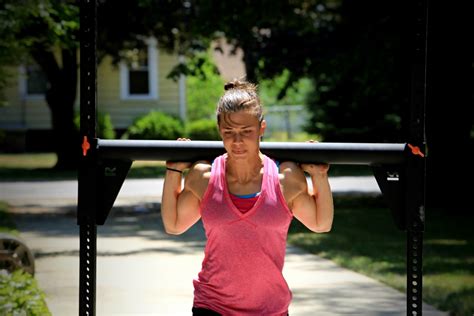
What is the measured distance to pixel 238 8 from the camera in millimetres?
17719

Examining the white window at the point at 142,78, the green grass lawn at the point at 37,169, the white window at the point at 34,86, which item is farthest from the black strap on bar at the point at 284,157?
the white window at the point at 34,86

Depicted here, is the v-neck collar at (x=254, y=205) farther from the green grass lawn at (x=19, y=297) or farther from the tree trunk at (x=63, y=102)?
the tree trunk at (x=63, y=102)

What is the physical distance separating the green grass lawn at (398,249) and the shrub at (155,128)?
1679 cm

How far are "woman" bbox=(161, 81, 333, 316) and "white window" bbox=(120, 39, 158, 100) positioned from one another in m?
33.3

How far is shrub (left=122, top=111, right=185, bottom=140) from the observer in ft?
114

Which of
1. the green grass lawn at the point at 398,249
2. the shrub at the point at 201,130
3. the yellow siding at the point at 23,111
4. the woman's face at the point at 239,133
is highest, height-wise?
the woman's face at the point at 239,133

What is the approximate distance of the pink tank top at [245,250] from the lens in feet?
12.4

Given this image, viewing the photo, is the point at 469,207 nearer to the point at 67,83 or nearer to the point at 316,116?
the point at 67,83

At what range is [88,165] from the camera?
13.2 ft

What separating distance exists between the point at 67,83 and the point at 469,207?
1379cm

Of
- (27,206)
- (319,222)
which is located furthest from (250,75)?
(319,222)

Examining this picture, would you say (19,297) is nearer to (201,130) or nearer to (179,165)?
(179,165)

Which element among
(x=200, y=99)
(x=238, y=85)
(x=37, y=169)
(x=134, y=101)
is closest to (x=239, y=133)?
(x=238, y=85)

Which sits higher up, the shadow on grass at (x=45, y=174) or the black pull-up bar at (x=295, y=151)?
the black pull-up bar at (x=295, y=151)
